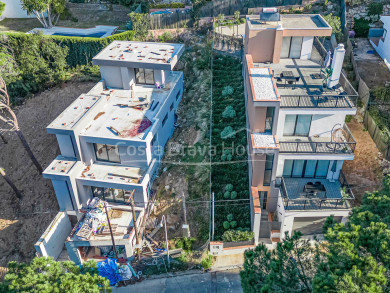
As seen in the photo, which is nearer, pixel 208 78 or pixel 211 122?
pixel 211 122

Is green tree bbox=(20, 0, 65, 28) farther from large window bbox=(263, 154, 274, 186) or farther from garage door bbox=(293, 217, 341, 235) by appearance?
garage door bbox=(293, 217, 341, 235)

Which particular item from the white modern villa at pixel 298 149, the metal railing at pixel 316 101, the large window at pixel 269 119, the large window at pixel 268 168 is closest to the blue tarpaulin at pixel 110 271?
the white modern villa at pixel 298 149

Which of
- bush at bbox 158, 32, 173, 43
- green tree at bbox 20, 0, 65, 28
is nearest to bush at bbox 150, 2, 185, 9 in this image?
bush at bbox 158, 32, 173, 43

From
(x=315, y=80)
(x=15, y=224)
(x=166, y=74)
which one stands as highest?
(x=315, y=80)

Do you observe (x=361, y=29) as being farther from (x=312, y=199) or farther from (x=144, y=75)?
(x=312, y=199)

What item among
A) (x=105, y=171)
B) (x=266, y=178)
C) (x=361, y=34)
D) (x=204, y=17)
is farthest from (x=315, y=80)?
A: (x=204, y=17)

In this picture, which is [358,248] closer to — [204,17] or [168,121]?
[168,121]

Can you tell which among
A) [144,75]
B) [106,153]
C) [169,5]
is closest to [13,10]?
[169,5]

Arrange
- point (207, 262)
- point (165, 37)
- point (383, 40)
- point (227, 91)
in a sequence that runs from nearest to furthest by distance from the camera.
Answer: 1. point (207, 262)
2. point (227, 91)
3. point (383, 40)
4. point (165, 37)
